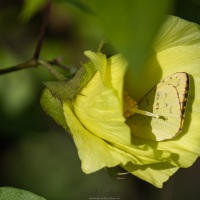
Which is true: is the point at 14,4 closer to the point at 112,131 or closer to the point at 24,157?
the point at 24,157

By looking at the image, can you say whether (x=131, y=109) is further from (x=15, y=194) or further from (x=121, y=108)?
(x=15, y=194)

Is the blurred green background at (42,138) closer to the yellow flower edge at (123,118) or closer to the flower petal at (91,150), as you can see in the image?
the yellow flower edge at (123,118)

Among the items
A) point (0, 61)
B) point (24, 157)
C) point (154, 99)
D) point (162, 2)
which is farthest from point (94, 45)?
point (162, 2)

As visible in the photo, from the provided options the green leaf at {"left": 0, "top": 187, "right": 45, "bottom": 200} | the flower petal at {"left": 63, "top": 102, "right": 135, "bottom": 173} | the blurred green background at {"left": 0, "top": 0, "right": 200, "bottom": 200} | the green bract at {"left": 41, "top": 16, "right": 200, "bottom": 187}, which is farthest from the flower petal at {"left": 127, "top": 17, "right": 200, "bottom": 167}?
the blurred green background at {"left": 0, "top": 0, "right": 200, "bottom": 200}

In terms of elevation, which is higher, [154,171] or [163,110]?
[163,110]

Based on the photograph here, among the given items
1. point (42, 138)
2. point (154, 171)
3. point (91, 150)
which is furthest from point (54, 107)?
point (42, 138)

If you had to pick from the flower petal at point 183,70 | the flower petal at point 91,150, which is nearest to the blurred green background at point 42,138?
the flower petal at point 183,70
